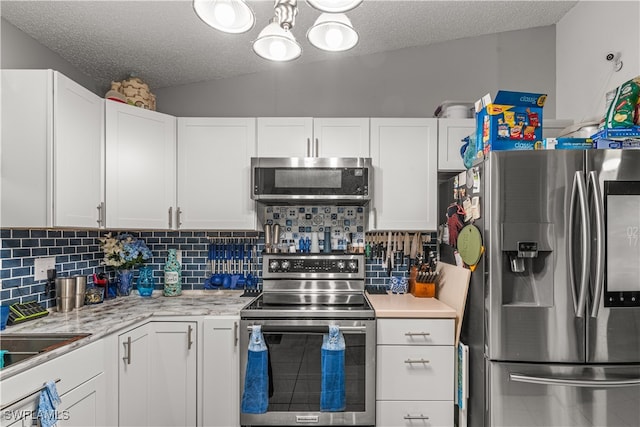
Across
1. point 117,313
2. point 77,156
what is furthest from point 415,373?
point 77,156

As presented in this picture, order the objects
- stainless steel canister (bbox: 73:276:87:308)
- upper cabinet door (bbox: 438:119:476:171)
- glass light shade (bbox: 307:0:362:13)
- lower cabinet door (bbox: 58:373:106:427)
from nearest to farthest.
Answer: glass light shade (bbox: 307:0:362:13) → lower cabinet door (bbox: 58:373:106:427) → stainless steel canister (bbox: 73:276:87:308) → upper cabinet door (bbox: 438:119:476:171)

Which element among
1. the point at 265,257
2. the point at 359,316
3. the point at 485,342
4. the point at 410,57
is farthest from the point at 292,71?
the point at 485,342

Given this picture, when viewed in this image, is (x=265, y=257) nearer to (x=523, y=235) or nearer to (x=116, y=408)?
(x=116, y=408)

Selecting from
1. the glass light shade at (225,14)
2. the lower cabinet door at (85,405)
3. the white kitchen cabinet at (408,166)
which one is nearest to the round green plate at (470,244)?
the white kitchen cabinet at (408,166)

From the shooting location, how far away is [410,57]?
286 cm

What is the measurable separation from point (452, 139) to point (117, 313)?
246 cm

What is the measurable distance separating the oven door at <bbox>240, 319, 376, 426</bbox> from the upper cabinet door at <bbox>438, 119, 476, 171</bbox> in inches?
49.2

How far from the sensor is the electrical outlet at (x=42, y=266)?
6.73 ft

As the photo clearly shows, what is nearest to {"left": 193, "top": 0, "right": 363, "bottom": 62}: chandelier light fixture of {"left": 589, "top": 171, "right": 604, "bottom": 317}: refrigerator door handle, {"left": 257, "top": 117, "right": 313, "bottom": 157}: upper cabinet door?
{"left": 257, "top": 117, "right": 313, "bottom": 157}: upper cabinet door

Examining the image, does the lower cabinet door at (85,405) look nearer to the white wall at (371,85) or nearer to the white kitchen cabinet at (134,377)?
the white kitchen cabinet at (134,377)

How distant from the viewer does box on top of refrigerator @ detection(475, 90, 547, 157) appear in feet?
6.13

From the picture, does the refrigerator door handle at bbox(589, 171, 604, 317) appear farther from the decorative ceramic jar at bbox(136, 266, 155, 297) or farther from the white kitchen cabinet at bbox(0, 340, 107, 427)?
the decorative ceramic jar at bbox(136, 266, 155, 297)

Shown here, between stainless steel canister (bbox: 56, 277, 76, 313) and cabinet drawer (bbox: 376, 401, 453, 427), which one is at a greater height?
stainless steel canister (bbox: 56, 277, 76, 313)

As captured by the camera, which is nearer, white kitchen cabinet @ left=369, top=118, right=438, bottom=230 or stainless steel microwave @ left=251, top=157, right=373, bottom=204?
stainless steel microwave @ left=251, top=157, right=373, bottom=204
